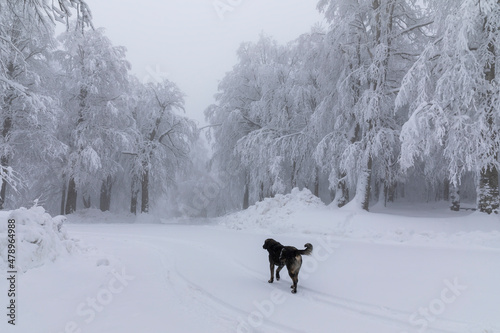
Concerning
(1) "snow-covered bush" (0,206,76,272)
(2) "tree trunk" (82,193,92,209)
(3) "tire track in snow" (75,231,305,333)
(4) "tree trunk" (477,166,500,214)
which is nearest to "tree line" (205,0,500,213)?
(4) "tree trunk" (477,166,500,214)

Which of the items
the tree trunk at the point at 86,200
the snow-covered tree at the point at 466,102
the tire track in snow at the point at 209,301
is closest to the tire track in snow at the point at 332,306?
the tire track in snow at the point at 209,301

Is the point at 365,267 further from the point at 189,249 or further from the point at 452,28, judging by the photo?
the point at 452,28

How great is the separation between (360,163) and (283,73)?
10.9 metres

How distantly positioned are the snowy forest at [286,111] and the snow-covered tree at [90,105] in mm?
98

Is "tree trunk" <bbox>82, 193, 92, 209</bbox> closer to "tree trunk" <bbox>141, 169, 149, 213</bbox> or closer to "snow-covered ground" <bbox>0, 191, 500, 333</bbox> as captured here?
"tree trunk" <bbox>141, 169, 149, 213</bbox>

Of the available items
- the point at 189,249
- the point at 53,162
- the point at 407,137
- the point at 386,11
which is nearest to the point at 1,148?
the point at 53,162

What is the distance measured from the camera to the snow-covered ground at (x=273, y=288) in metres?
3.95

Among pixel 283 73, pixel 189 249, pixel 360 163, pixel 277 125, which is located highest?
pixel 283 73

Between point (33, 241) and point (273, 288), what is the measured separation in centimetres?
479

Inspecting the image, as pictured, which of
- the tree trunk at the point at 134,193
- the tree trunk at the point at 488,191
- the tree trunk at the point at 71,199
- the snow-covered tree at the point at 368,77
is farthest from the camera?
the tree trunk at the point at 134,193

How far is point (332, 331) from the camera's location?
3.82 metres

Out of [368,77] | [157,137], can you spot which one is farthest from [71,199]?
[368,77]

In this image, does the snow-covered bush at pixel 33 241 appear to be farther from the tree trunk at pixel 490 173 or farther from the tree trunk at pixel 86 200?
the tree trunk at pixel 86 200

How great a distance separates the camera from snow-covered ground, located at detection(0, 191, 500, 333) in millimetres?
3953
